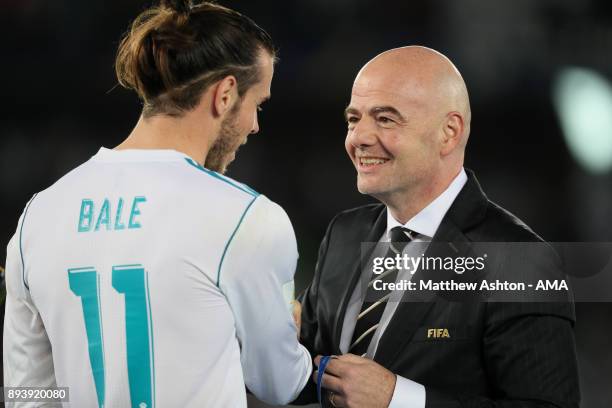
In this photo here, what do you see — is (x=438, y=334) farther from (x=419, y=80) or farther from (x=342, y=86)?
(x=342, y=86)

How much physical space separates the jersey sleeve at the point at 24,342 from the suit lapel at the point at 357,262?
706 mm

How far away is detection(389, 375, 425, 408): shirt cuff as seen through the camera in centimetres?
173

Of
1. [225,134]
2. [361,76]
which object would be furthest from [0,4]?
[225,134]

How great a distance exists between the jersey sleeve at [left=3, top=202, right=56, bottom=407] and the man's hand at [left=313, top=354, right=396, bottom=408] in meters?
0.61

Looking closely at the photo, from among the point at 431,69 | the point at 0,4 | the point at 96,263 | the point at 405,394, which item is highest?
the point at 0,4

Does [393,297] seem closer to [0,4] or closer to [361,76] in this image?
[361,76]

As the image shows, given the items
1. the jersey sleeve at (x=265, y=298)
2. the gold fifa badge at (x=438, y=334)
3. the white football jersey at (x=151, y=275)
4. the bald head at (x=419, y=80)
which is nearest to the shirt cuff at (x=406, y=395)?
the gold fifa badge at (x=438, y=334)

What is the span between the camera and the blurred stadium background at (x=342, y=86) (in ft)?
16.3

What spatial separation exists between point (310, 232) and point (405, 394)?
3.15m

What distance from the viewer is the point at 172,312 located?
1377 mm

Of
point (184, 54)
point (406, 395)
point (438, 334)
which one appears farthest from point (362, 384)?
point (184, 54)

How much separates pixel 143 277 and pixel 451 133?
0.98 meters

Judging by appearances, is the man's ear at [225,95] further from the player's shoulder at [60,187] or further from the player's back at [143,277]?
the player's shoulder at [60,187]

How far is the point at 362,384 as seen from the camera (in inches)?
67.9
